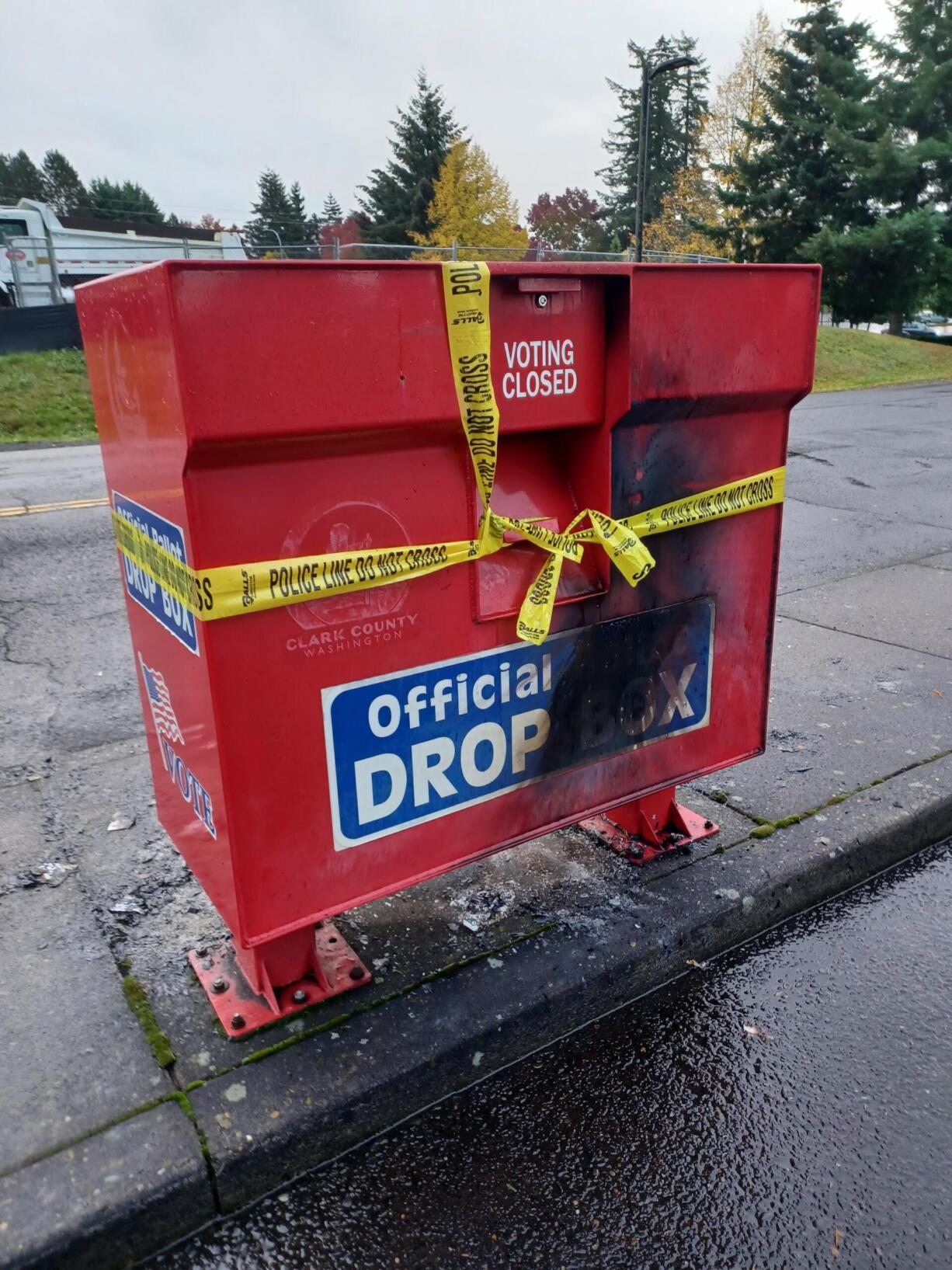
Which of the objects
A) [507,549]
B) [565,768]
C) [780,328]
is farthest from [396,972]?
[780,328]

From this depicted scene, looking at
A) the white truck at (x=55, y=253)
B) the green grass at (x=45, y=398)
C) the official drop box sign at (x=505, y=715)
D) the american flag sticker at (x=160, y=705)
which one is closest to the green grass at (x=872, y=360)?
the white truck at (x=55, y=253)

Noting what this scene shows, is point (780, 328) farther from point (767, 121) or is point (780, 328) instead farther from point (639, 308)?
point (767, 121)

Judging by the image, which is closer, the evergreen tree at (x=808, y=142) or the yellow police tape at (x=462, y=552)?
the yellow police tape at (x=462, y=552)

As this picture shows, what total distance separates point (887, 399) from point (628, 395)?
17.7 m

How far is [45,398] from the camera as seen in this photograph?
15383 millimetres

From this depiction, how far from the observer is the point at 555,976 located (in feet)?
7.44

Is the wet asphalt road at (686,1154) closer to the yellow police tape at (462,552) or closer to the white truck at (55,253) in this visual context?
the yellow police tape at (462,552)

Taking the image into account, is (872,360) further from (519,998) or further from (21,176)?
(21,176)

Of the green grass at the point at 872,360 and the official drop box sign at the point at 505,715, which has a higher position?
the official drop box sign at the point at 505,715

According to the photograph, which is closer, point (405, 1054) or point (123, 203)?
point (405, 1054)

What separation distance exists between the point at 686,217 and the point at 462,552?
46587mm

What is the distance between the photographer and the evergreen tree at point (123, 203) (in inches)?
3017

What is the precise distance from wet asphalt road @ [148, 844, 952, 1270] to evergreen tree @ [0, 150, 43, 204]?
104 meters

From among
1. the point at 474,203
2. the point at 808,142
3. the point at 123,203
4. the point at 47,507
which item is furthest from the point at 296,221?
the point at 47,507
